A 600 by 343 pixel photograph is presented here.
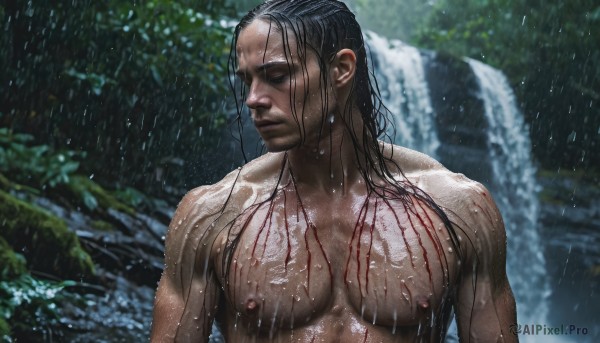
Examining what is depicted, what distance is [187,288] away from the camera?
2.28 meters

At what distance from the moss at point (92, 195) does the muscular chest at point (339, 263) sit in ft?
16.7

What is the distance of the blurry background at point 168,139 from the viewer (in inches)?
260

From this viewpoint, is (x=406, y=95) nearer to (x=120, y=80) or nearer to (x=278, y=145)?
(x=120, y=80)

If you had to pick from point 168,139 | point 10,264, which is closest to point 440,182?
point 10,264

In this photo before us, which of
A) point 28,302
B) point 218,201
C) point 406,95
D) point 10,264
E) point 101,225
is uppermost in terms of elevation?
point 218,201

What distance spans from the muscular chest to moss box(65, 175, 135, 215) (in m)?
5.09

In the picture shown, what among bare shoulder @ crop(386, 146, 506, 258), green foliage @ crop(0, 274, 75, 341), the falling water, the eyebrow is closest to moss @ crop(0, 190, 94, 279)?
green foliage @ crop(0, 274, 75, 341)

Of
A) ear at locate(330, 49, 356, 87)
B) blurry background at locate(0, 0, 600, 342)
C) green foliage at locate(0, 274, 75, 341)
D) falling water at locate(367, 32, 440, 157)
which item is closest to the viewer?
ear at locate(330, 49, 356, 87)

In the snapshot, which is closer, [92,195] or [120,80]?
[92,195]

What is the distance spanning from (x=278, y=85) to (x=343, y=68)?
209mm

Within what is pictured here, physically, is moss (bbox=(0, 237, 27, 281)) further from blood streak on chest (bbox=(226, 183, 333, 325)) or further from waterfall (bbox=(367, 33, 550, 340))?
waterfall (bbox=(367, 33, 550, 340))

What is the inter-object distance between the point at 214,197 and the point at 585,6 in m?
10.8

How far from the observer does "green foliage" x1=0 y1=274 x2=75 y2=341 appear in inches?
214

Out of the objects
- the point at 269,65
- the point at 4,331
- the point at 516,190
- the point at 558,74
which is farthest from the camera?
the point at 558,74
